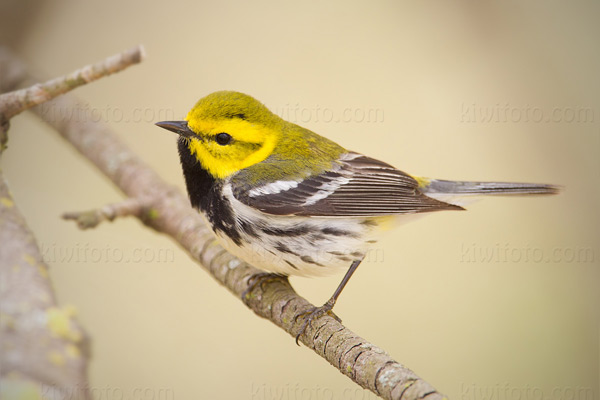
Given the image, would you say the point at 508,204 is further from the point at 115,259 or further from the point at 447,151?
the point at 115,259

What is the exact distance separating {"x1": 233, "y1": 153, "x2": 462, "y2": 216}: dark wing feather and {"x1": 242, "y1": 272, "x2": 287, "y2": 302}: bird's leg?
1.35 feet

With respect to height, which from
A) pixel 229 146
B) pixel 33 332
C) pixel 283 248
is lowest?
pixel 33 332

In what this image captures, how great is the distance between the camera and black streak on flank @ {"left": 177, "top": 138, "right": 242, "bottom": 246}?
2385 millimetres

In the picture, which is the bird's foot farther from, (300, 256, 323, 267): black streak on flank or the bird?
(300, 256, 323, 267): black streak on flank

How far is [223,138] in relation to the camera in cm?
245

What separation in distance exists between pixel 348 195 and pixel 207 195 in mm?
642

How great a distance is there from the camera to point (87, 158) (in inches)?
123

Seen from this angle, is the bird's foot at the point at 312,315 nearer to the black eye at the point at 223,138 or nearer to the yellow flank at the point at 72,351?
the black eye at the point at 223,138

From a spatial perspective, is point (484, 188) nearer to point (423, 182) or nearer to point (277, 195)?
point (423, 182)

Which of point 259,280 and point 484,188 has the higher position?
point 484,188

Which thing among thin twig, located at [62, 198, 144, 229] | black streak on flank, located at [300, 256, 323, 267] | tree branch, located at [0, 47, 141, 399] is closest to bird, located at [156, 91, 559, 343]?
black streak on flank, located at [300, 256, 323, 267]

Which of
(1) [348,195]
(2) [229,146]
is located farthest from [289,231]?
(2) [229,146]

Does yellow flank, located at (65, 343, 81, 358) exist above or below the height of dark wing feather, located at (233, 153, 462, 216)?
below

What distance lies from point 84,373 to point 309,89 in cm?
309
